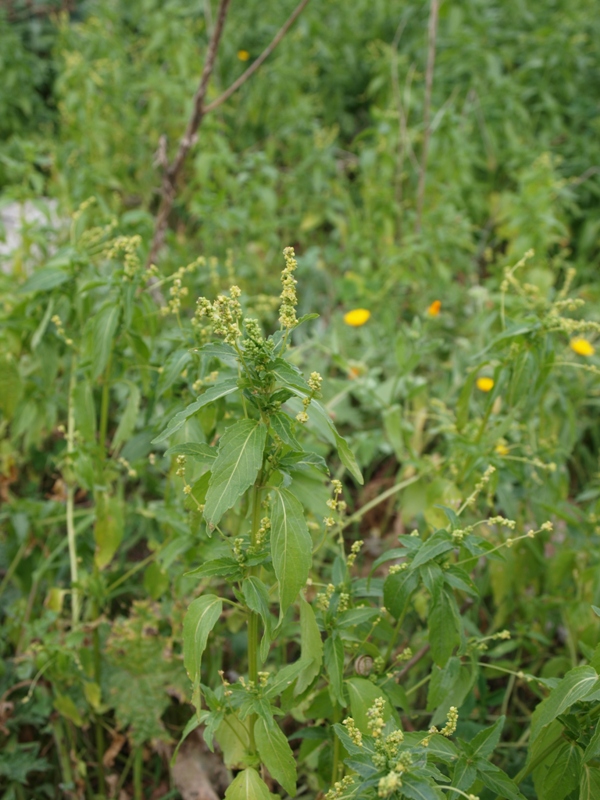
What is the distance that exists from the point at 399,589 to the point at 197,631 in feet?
1.33

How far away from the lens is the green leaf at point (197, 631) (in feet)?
3.74

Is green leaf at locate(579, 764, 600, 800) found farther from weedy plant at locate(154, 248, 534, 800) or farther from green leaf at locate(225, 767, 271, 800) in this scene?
green leaf at locate(225, 767, 271, 800)

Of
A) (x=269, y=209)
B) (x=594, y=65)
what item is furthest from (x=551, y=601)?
(x=594, y=65)

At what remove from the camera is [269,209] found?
347 centimetres

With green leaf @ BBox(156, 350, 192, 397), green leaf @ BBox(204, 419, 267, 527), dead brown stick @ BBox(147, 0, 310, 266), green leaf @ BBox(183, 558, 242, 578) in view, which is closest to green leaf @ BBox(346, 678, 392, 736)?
green leaf @ BBox(183, 558, 242, 578)

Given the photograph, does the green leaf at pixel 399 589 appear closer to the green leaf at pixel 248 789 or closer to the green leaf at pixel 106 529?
the green leaf at pixel 248 789

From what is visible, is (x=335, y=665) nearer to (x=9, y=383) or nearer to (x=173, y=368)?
(x=173, y=368)

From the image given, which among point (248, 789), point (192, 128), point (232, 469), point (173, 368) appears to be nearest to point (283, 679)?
point (248, 789)

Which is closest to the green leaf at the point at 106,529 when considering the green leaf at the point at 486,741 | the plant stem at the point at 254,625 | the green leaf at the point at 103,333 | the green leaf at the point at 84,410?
the green leaf at the point at 84,410

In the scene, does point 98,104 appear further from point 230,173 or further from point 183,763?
point 183,763

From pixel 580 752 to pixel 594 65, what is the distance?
456 cm

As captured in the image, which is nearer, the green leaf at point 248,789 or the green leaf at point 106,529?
the green leaf at point 248,789

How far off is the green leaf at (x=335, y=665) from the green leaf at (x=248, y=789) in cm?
20

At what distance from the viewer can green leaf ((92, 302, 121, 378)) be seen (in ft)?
5.37
